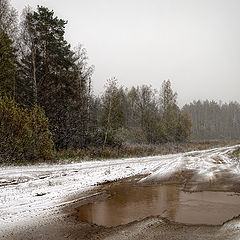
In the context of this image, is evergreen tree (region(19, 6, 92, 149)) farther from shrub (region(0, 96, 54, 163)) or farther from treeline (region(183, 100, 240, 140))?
treeline (region(183, 100, 240, 140))

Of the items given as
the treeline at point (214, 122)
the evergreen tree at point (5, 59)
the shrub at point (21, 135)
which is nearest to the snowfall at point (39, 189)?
the shrub at point (21, 135)

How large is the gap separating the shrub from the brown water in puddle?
9.01 meters

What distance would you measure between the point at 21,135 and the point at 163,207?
11.6m

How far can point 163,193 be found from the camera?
7.93 meters

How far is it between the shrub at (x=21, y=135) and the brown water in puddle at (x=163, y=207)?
9006mm

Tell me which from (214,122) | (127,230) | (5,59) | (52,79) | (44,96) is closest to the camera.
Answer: (127,230)

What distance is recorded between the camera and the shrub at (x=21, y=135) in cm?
1430

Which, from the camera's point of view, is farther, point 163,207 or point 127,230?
point 163,207

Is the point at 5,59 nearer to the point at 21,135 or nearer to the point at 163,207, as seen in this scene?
the point at 21,135

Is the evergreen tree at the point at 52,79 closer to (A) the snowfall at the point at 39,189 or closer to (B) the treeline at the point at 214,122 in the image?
(A) the snowfall at the point at 39,189

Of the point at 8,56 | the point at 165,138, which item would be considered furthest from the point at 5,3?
the point at 165,138

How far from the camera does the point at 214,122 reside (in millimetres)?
116688

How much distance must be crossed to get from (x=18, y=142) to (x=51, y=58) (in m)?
10.3

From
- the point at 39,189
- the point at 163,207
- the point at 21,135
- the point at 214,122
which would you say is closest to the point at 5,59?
the point at 21,135
